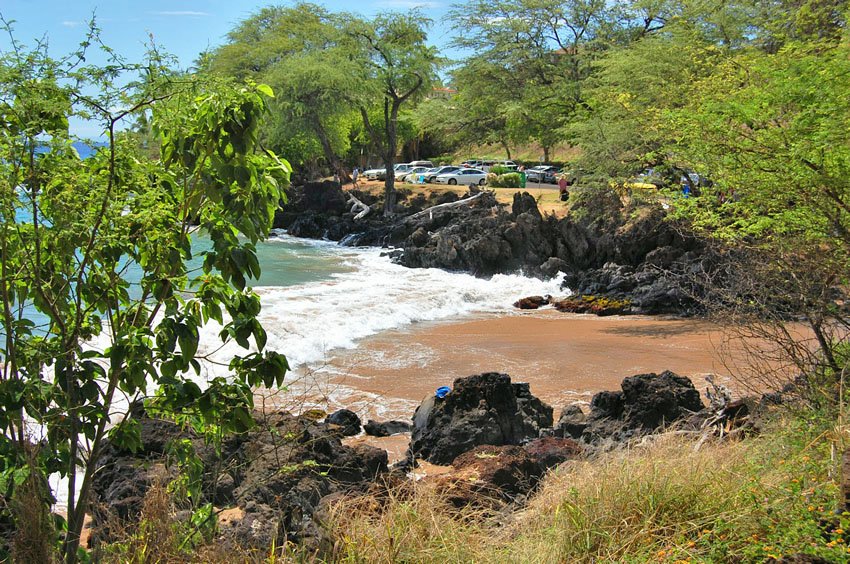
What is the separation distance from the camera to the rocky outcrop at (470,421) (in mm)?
10500

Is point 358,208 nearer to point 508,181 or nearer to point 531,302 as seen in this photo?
point 508,181

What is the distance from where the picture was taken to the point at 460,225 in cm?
3431

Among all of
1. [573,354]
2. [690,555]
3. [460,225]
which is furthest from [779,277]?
[460,225]

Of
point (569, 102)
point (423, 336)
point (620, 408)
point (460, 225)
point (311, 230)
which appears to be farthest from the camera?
point (311, 230)

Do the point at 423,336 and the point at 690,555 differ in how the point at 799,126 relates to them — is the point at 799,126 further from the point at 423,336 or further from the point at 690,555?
the point at 423,336

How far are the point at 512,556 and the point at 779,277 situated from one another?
Result: 5298 millimetres

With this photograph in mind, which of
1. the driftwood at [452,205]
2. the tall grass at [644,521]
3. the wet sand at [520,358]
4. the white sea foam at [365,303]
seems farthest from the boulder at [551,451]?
the driftwood at [452,205]

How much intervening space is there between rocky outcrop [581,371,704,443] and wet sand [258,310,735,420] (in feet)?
3.89

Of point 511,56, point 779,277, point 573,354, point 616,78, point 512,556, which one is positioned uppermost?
point 511,56

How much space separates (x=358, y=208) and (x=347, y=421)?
37.5 m

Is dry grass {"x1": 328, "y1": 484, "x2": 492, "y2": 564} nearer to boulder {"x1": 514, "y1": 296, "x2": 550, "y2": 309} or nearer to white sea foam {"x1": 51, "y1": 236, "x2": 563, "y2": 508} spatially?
white sea foam {"x1": 51, "y1": 236, "x2": 563, "y2": 508}

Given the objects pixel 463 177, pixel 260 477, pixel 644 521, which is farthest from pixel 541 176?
pixel 644 521

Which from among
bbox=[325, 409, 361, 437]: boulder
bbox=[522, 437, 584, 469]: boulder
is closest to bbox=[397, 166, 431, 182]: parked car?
bbox=[325, 409, 361, 437]: boulder

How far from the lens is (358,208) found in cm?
4850
